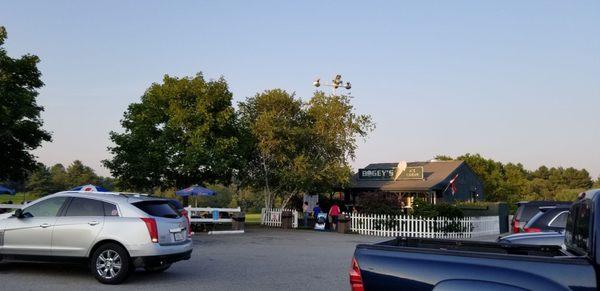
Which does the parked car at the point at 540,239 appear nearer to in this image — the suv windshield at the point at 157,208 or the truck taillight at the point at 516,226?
the suv windshield at the point at 157,208

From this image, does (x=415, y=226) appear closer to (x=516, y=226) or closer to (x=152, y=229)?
(x=516, y=226)

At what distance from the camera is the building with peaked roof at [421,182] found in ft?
121

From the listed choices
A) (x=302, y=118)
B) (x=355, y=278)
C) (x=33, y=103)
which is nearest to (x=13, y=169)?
(x=33, y=103)

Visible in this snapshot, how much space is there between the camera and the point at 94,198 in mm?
10508

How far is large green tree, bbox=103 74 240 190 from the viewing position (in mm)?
28391

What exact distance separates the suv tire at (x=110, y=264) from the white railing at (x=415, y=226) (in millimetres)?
15727

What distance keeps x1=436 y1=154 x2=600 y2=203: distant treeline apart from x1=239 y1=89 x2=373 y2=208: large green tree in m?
20.5

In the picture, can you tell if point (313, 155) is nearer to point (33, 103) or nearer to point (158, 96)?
point (158, 96)

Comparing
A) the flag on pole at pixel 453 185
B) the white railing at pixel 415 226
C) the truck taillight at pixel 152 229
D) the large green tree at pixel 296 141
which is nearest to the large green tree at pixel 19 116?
the large green tree at pixel 296 141

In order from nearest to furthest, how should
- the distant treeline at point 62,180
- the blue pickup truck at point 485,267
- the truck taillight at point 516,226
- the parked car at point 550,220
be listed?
the blue pickup truck at point 485,267, the parked car at point 550,220, the truck taillight at point 516,226, the distant treeline at point 62,180

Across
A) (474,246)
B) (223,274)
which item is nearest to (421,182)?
(223,274)

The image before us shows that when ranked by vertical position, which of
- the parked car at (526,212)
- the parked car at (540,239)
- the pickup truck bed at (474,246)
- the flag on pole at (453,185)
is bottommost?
the parked car at (540,239)

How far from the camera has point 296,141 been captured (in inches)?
1233

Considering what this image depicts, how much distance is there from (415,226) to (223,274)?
1480 centimetres
